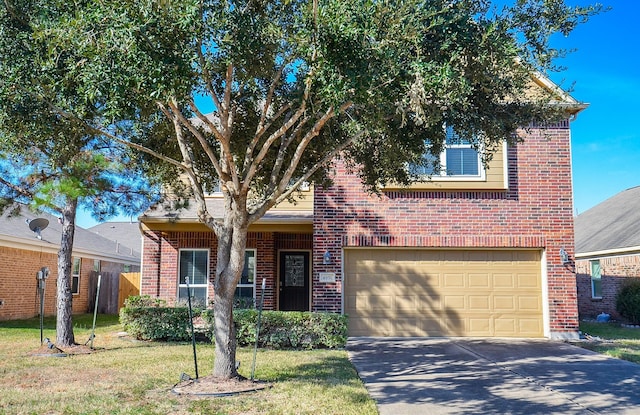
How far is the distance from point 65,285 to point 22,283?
9022mm

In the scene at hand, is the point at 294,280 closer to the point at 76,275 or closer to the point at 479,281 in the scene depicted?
the point at 479,281

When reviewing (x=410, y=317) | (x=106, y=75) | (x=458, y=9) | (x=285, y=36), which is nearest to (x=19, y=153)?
(x=106, y=75)

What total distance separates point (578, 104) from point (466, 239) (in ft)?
13.6

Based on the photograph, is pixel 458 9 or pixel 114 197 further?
pixel 114 197

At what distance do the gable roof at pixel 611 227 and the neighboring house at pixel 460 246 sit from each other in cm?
627

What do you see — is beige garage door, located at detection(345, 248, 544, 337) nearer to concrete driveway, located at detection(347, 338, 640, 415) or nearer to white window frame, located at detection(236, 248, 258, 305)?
concrete driveway, located at detection(347, 338, 640, 415)

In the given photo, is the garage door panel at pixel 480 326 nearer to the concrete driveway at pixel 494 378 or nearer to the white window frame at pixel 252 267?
the concrete driveway at pixel 494 378

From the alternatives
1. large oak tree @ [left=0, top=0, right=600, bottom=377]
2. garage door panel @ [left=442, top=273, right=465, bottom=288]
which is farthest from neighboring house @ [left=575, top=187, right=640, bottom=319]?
large oak tree @ [left=0, top=0, right=600, bottom=377]

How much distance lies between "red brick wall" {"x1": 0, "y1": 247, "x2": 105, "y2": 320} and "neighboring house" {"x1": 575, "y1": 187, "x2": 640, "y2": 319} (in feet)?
64.7

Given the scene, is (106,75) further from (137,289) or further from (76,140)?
(137,289)

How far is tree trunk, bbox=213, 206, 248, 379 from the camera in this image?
26.7ft

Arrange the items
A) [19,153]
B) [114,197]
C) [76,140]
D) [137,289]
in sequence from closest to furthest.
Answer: [76,140], [19,153], [114,197], [137,289]

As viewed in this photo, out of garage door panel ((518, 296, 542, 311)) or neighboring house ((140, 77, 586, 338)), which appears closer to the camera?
neighboring house ((140, 77, 586, 338))

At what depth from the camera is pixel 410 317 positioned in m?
14.0
